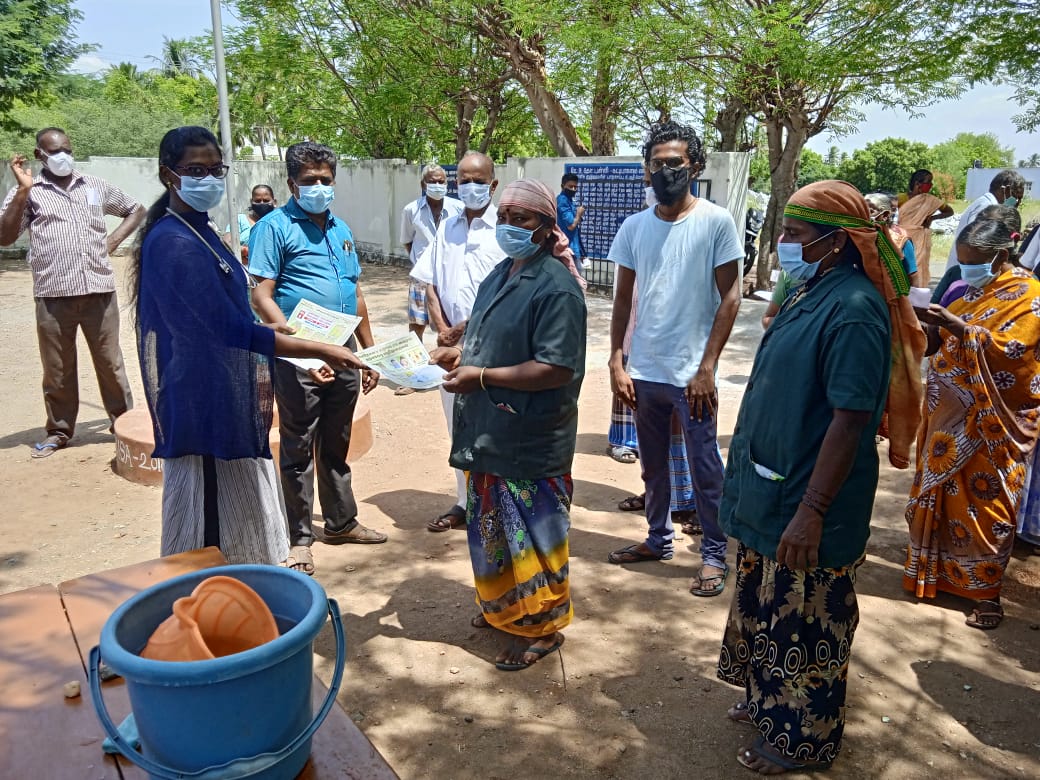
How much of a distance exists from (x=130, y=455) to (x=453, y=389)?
134 inches

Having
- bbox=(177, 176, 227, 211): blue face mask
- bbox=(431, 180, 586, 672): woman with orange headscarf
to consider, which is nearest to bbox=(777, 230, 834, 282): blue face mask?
bbox=(431, 180, 586, 672): woman with orange headscarf

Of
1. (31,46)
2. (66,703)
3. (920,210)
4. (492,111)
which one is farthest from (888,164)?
(66,703)

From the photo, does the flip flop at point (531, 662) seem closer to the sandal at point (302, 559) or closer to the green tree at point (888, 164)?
the sandal at point (302, 559)

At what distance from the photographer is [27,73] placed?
1653 cm

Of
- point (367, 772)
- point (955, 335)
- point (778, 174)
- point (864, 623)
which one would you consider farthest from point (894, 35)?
point (367, 772)

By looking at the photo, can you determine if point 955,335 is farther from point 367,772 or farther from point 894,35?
point 894,35

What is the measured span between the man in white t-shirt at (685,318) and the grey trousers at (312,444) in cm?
145

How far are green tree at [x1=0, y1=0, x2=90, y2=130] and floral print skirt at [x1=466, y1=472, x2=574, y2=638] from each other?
58.3 ft

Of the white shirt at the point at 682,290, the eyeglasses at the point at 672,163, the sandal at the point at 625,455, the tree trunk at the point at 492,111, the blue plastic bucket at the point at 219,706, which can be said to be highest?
the tree trunk at the point at 492,111

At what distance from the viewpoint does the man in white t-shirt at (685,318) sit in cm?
378

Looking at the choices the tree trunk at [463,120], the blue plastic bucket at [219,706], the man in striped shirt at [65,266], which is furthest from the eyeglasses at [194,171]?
the tree trunk at [463,120]

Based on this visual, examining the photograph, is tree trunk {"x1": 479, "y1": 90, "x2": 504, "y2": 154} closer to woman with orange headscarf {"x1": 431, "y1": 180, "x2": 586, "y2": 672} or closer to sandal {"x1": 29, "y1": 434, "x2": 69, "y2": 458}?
sandal {"x1": 29, "y1": 434, "x2": 69, "y2": 458}

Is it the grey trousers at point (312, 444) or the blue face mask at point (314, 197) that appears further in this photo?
the grey trousers at point (312, 444)

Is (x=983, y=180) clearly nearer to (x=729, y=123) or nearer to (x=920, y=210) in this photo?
(x=729, y=123)
